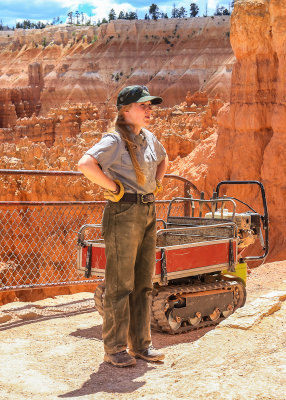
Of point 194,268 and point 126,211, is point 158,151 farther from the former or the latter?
point 194,268

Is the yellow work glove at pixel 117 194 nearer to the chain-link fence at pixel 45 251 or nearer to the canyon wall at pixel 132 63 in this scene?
the chain-link fence at pixel 45 251

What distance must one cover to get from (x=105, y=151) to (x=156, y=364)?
1.57 metres

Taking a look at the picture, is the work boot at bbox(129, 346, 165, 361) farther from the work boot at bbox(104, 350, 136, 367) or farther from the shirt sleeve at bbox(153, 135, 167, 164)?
the shirt sleeve at bbox(153, 135, 167, 164)

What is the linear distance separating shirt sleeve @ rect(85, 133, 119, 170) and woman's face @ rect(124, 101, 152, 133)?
0.67 feet

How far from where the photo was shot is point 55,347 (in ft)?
14.5

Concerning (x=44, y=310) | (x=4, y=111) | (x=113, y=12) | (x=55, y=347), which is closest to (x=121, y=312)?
(x=55, y=347)

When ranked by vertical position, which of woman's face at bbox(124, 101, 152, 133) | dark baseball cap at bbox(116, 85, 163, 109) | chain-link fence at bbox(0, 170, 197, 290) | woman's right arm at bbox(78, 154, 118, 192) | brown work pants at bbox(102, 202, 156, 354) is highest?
dark baseball cap at bbox(116, 85, 163, 109)

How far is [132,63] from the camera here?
6844cm

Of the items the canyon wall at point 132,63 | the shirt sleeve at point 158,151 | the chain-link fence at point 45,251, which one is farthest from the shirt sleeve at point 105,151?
the canyon wall at point 132,63

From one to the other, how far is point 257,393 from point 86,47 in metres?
74.8

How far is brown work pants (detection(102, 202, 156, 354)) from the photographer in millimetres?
3586

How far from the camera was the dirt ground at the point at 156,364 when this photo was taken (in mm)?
2979

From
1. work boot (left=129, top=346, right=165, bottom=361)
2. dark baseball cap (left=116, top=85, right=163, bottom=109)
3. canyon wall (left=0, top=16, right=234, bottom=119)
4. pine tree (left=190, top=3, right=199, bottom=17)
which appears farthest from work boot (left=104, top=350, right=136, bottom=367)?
Result: pine tree (left=190, top=3, right=199, bottom=17)

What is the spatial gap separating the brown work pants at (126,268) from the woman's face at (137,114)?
56 cm
